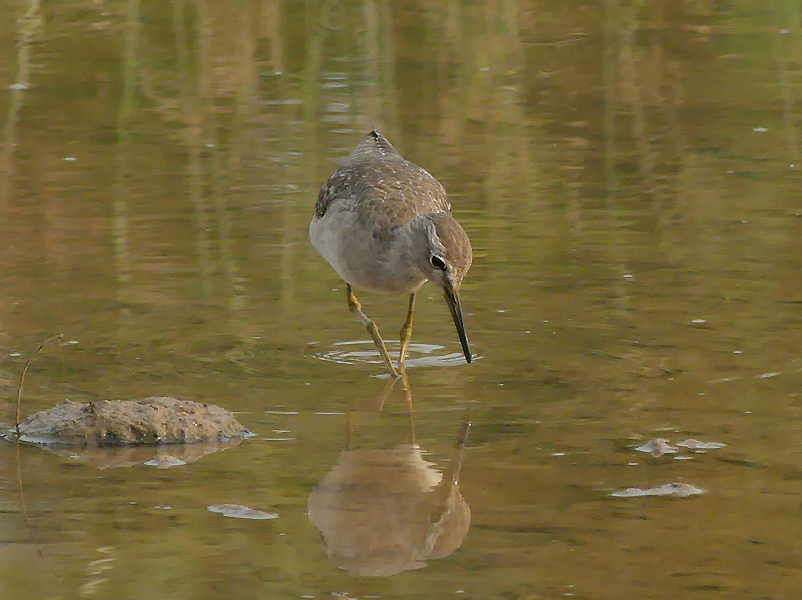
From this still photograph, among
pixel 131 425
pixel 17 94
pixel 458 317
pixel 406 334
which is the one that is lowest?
pixel 406 334

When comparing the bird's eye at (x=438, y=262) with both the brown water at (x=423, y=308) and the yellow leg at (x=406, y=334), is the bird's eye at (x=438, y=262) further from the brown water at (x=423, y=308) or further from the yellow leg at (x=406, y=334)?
the yellow leg at (x=406, y=334)

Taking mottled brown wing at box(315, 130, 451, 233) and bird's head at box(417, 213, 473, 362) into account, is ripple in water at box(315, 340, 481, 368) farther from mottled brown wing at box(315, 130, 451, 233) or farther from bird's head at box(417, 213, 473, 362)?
mottled brown wing at box(315, 130, 451, 233)

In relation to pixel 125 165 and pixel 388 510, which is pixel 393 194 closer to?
pixel 388 510

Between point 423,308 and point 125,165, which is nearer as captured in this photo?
point 423,308

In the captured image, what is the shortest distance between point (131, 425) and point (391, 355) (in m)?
1.79

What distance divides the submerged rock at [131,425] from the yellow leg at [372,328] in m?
1.25

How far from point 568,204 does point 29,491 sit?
17.4ft

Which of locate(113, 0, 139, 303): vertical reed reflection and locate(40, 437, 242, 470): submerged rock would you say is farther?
locate(113, 0, 139, 303): vertical reed reflection

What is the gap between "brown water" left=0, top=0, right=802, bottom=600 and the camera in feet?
16.1

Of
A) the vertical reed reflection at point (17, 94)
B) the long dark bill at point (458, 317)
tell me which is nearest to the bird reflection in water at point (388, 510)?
the long dark bill at point (458, 317)

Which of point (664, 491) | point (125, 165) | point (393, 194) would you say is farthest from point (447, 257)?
point (125, 165)

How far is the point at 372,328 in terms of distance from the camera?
7477mm

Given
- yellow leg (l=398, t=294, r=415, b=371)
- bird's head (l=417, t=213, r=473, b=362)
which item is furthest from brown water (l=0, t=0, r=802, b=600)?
bird's head (l=417, t=213, r=473, b=362)

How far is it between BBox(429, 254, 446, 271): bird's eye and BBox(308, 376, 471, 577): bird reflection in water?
0.93 metres
